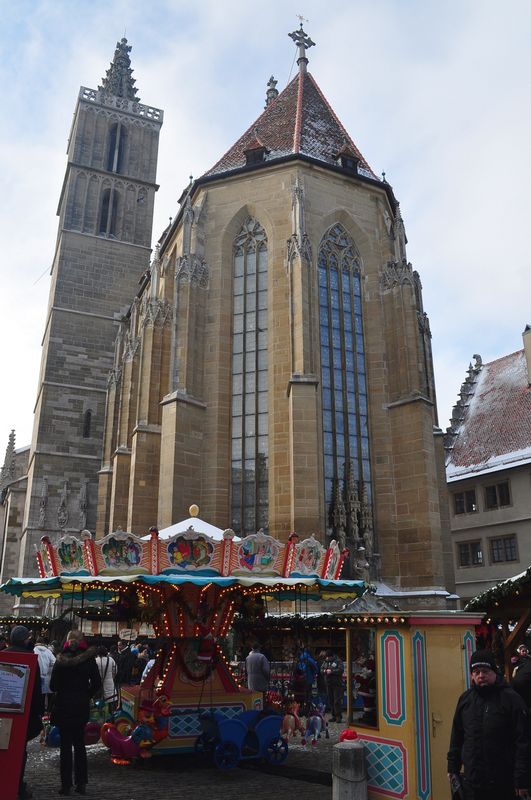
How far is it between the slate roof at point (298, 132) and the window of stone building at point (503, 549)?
49.1 ft

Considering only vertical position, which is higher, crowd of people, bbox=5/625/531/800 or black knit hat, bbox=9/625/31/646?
black knit hat, bbox=9/625/31/646

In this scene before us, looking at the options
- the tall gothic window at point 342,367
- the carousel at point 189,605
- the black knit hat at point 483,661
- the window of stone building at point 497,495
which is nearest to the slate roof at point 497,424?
the window of stone building at point 497,495

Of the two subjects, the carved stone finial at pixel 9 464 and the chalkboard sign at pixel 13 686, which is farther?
the carved stone finial at pixel 9 464

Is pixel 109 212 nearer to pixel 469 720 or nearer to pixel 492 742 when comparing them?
pixel 469 720

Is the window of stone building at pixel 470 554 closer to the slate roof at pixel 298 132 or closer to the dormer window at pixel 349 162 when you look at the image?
the slate roof at pixel 298 132

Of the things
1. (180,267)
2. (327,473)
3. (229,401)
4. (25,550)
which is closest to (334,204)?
(180,267)

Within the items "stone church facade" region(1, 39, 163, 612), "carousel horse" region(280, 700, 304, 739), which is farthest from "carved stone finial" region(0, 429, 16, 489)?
"carousel horse" region(280, 700, 304, 739)

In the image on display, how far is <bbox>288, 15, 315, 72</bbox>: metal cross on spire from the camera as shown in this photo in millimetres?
27516

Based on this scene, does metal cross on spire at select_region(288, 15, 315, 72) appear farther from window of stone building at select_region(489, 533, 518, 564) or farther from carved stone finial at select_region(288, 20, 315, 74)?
window of stone building at select_region(489, 533, 518, 564)

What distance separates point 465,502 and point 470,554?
2.21m

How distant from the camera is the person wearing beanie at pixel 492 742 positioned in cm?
408

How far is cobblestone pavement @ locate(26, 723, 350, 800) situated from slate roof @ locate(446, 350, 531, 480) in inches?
773

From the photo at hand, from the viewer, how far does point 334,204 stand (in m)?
21.8

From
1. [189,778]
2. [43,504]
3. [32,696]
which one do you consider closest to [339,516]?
[189,778]
